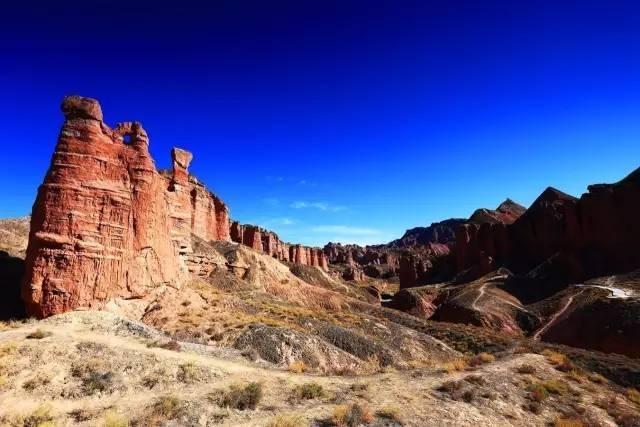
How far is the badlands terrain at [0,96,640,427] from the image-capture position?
1402 centimetres

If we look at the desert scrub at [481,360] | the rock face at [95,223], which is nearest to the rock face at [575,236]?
the desert scrub at [481,360]

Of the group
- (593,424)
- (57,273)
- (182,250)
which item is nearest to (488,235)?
(182,250)

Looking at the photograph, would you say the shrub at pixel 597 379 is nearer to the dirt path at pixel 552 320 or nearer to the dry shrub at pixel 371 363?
the dry shrub at pixel 371 363

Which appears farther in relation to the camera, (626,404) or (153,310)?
(153,310)

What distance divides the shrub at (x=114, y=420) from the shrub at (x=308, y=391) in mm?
5874

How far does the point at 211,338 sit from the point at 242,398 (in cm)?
1153

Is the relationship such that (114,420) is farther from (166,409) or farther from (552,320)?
(552,320)

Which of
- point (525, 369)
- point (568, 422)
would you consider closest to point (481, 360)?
point (525, 369)

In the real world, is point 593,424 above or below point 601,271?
below

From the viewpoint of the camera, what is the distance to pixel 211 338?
24594mm

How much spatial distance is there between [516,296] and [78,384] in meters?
57.9

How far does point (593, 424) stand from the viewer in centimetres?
1460

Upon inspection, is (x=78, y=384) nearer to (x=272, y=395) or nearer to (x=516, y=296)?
(x=272, y=395)

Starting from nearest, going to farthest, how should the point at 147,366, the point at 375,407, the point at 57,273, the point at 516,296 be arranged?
the point at 375,407, the point at 147,366, the point at 57,273, the point at 516,296
